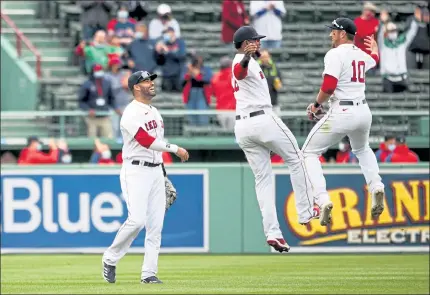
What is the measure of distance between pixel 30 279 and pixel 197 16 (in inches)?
474

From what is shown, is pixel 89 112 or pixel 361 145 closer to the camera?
pixel 361 145

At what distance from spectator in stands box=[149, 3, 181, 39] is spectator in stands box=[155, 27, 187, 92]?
140 mm

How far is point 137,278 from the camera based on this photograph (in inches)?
657

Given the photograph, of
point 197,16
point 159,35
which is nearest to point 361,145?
point 159,35

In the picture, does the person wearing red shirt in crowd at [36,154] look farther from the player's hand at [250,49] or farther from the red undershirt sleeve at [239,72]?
the player's hand at [250,49]

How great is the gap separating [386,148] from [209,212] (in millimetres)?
2973

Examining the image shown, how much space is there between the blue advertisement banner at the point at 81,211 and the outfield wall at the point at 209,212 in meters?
0.02

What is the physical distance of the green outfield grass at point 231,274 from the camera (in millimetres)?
14758

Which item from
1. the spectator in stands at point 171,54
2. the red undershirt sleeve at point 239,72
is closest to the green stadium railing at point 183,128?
the spectator in stands at point 171,54

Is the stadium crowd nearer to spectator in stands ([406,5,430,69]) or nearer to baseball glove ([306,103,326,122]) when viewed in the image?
spectator in stands ([406,5,430,69])

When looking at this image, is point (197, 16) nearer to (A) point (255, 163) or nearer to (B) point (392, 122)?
(B) point (392, 122)

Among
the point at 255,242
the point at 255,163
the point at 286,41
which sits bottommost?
the point at 255,242

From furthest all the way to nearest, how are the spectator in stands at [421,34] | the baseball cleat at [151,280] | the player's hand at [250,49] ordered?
the spectator in stands at [421,34]
the baseball cleat at [151,280]
the player's hand at [250,49]

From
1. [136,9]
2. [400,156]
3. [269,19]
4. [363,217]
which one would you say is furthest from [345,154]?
[136,9]
